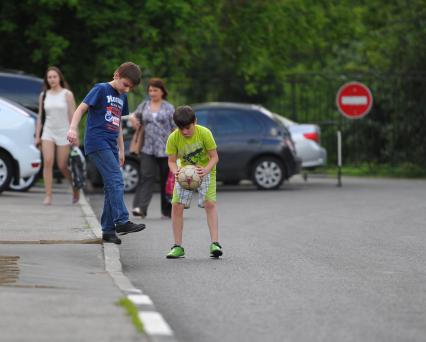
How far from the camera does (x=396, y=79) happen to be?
31922 mm

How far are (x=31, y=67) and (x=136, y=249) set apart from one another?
51.6 ft

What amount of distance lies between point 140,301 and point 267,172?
15935 millimetres

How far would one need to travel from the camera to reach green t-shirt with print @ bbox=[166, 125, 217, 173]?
11.5m

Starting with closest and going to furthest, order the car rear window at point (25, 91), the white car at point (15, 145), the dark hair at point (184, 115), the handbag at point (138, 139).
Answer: the dark hair at point (184, 115) → the handbag at point (138, 139) → the white car at point (15, 145) → the car rear window at point (25, 91)

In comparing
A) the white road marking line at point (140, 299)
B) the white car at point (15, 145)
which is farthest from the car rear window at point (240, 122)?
the white road marking line at point (140, 299)

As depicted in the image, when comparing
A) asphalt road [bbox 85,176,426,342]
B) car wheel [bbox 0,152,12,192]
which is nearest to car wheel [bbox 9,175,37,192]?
car wheel [bbox 0,152,12,192]

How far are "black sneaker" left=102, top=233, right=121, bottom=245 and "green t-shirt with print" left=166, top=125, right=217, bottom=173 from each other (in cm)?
106

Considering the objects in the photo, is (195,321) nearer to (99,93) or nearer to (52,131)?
(99,93)

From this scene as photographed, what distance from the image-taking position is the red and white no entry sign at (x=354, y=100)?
90.2 feet

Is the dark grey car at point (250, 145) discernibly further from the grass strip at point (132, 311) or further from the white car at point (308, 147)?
the grass strip at point (132, 311)

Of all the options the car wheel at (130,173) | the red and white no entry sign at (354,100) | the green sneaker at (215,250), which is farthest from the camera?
the red and white no entry sign at (354,100)

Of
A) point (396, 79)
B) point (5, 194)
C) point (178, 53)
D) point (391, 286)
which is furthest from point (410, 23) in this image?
point (391, 286)

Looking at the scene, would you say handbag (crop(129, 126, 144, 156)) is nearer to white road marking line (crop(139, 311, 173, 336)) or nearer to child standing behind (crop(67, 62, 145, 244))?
child standing behind (crop(67, 62, 145, 244))

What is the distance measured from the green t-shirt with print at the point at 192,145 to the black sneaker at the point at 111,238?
1057 mm
